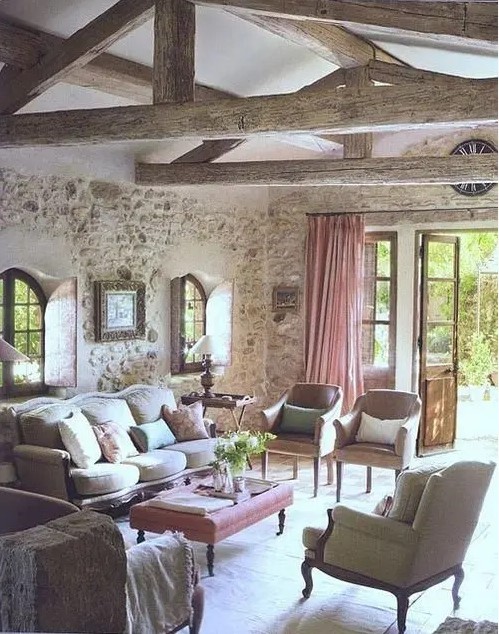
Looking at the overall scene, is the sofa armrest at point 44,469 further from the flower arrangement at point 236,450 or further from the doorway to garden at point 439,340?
the doorway to garden at point 439,340

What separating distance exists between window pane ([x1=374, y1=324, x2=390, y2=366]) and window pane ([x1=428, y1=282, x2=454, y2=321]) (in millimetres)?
516

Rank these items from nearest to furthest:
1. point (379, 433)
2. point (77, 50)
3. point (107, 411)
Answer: point (77, 50), point (107, 411), point (379, 433)

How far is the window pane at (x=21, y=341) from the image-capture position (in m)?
6.70

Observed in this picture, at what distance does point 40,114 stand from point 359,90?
229 centimetres

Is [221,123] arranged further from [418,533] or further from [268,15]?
[418,533]

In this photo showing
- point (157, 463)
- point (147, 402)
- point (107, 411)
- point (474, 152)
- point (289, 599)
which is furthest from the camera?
point (474, 152)

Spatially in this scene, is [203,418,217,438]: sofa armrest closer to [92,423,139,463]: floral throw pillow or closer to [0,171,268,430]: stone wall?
[0,171,268,430]: stone wall

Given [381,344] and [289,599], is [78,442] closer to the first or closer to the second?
[289,599]

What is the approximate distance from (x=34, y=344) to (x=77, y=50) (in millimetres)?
2610

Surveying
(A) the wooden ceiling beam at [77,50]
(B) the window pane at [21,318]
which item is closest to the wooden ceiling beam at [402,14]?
(A) the wooden ceiling beam at [77,50]

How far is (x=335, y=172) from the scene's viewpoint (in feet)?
22.7

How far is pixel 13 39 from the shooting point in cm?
546

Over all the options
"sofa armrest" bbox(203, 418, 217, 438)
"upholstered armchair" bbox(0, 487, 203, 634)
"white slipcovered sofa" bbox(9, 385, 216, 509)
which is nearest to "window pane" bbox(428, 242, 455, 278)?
"sofa armrest" bbox(203, 418, 217, 438)

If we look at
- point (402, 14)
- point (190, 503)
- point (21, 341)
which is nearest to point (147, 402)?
point (21, 341)
